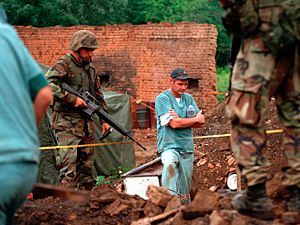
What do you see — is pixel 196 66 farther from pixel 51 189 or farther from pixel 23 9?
pixel 51 189

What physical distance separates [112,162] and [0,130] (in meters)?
11.5

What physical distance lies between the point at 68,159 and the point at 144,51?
17.1 meters

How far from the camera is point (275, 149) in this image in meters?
11.0

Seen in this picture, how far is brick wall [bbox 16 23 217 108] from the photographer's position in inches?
1000

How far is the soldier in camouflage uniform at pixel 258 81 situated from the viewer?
4.82 meters

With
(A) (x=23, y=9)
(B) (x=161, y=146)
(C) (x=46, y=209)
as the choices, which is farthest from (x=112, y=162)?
(A) (x=23, y=9)

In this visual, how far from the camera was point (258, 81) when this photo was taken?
4.81 m

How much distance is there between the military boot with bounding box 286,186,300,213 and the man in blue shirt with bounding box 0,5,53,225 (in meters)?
2.11

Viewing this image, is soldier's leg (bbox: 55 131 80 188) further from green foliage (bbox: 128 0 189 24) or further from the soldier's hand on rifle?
green foliage (bbox: 128 0 189 24)

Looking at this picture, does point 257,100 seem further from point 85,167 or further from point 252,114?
point 85,167

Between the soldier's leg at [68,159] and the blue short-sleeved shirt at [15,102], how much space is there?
5.21 meters

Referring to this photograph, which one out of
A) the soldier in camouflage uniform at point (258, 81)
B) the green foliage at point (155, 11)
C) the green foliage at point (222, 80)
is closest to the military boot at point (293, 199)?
the soldier in camouflage uniform at point (258, 81)

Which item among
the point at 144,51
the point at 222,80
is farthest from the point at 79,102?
the point at 222,80

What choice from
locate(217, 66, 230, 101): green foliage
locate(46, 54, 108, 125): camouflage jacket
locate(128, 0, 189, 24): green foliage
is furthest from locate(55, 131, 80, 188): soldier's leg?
locate(128, 0, 189, 24): green foliage
